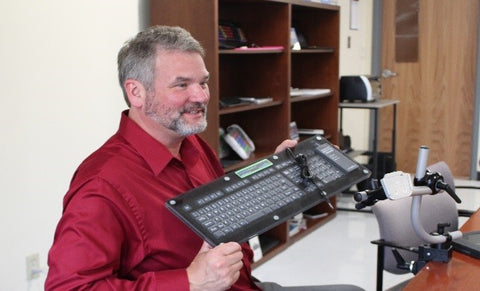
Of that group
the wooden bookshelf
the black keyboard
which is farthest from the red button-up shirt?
the wooden bookshelf

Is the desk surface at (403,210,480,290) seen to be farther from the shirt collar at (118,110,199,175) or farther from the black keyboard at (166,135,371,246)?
the shirt collar at (118,110,199,175)

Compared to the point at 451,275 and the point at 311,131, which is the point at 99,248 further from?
the point at 311,131

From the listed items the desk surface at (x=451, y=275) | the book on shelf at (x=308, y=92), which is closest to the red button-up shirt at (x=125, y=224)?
the desk surface at (x=451, y=275)

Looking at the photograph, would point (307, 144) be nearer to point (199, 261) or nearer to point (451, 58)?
point (199, 261)

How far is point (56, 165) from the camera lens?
8.34ft

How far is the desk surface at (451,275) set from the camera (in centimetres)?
138

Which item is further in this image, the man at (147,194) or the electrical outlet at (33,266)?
the electrical outlet at (33,266)

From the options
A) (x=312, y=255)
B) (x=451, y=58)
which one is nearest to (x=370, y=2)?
(x=451, y=58)

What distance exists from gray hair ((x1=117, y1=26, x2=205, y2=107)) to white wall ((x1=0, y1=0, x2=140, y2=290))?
3.26 feet

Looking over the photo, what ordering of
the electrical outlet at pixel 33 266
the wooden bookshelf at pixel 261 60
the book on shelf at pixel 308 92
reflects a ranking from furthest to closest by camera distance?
1. the book on shelf at pixel 308 92
2. the wooden bookshelf at pixel 261 60
3. the electrical outlet at pixel 33 266

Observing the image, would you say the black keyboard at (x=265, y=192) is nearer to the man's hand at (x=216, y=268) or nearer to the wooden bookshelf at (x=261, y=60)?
the man's hand at (x=216, y=268)

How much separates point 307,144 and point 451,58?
172 inches

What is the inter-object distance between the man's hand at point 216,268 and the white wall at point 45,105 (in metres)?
1.37

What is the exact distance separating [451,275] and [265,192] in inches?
20.5
